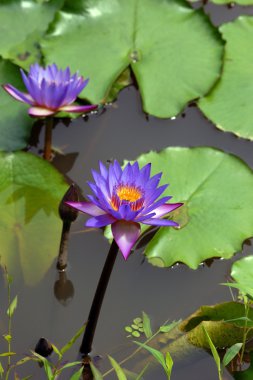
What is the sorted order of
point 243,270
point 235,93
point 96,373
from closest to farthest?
point 96,373, point 243,270, point 235,93

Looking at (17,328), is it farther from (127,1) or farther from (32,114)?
(127,1)

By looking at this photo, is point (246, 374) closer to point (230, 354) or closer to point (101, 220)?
point (230, 354)

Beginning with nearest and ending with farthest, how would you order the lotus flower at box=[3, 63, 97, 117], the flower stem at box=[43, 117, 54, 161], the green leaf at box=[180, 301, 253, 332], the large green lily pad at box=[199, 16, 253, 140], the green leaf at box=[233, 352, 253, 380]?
the green leaf at box=[233, 352, 253, 380], the green leaf at box=[180, 301, 253, 332], the lotus flower at box=[3, 63, 97, 117], the flower stem at box=[43, 117, 54, 161], the large green lily pad at box=[199, 16, 253, 140]

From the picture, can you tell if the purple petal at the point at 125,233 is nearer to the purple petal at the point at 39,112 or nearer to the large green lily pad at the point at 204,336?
the large green lily pad at the point at 204,336

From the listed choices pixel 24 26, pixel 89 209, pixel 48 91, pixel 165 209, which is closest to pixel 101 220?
pixel 89 209

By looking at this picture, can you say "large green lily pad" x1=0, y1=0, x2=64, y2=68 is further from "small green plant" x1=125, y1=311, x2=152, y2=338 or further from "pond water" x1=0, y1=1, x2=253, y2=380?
"small green plant" x1=125, y1=311, x2=152, y2=338

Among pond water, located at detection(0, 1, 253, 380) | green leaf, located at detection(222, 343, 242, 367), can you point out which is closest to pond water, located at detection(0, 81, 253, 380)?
pond water, located at detection(0, 1, 253, 380)
